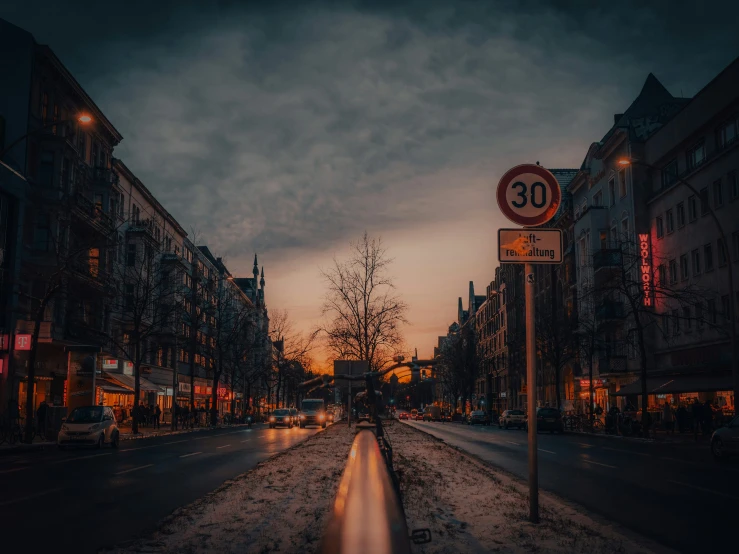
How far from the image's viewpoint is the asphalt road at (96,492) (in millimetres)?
8258

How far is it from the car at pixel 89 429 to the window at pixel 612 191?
138 feet

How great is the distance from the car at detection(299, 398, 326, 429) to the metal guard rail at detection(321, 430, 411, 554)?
181 ft

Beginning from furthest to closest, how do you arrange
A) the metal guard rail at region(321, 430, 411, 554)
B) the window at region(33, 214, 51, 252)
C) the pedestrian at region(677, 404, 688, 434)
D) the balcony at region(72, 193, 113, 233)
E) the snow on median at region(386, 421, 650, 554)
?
the balcony at region(72, 193, 113, 233), the window at region(33, 214, 51, 252), the pedestrian at region(677, 404, 688, 434), the snow on median at region(386, 421, 650, 554), the metal guard rail at region(321, 430, 411, 554)

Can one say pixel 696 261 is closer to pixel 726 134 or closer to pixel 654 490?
pixel 726 134

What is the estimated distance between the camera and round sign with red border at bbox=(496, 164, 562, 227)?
774cm

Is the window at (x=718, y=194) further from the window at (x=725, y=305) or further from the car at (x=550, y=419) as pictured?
the car at (x=550, y=419)

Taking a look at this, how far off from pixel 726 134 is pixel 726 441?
77.1 ft

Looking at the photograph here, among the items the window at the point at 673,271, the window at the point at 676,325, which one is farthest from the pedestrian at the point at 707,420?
the window at the point at 673,271

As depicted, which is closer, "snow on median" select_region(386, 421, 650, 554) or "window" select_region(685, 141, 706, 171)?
"snow on median" select_region(386, 421, 650, 554)

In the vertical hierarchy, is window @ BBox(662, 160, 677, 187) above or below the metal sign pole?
above

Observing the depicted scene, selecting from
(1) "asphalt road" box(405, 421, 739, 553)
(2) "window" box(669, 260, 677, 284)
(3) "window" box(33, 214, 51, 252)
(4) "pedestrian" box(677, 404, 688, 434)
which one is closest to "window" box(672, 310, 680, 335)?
(2) "window" box(669, 260, 677, 284)

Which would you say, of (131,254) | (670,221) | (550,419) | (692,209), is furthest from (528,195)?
(131,254)

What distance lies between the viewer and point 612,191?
56938 mm

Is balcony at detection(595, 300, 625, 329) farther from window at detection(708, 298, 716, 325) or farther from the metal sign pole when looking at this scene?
the metal sign pole
